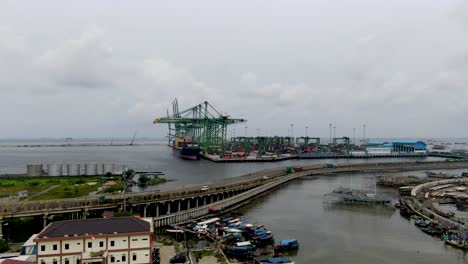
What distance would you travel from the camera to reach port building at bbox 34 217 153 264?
1313 centimetres

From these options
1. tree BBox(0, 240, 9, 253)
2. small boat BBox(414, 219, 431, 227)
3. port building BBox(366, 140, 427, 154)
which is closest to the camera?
tree BBox(0, 240, 9, 253)

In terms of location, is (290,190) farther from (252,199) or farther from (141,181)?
(141,181)

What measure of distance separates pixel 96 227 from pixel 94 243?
0.79m

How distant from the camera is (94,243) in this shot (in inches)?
534

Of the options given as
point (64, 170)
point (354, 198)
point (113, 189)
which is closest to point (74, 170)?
point (64, 170)

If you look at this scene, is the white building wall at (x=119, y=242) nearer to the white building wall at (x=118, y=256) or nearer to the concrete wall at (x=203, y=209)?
the white building wall at (x=118, y=256)

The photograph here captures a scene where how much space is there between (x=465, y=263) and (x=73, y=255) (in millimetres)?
17766

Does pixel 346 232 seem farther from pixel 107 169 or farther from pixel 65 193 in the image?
pixel 107 169

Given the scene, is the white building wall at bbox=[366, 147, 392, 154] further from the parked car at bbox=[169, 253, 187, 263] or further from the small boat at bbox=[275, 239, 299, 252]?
the parked car at bbox=[169, 253, 187, 263]

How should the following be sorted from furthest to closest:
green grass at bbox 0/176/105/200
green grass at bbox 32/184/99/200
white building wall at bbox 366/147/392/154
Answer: white building wall at bbox 366/147/392/154, green grass at bbox 0/176/105/200, green grass at bbox 32/184/99/200

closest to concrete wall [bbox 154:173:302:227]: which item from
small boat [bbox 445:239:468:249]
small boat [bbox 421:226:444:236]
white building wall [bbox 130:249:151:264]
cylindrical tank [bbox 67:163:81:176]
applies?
white building wall [bbox 130:249:151:264]

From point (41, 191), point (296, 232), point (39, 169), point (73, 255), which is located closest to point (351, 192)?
point (296, 232)

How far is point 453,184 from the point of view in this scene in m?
39.2

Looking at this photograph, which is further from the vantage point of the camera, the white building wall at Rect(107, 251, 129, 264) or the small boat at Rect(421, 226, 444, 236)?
the small boat at Rect(421, 226, 444, 236)
